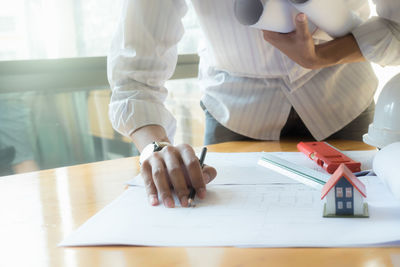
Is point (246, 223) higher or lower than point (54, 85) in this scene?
lower

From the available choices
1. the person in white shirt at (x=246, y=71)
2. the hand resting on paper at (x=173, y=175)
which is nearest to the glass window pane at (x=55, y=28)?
the person in white shirt at (x=246, y=71)

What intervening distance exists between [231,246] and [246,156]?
0.45 meters

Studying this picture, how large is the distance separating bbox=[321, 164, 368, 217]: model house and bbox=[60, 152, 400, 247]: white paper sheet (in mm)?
15

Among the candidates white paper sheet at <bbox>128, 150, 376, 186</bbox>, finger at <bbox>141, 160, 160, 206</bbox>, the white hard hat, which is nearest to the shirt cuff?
white paper sheet at <bbox>128, 150, 376, 186</bbox>

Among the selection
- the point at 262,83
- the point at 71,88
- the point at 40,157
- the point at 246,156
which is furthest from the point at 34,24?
the point at 246,156

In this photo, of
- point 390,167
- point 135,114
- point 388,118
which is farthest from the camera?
point 135,114

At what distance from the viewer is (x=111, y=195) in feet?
2.39

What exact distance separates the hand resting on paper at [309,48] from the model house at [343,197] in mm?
435

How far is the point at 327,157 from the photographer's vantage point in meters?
0.81

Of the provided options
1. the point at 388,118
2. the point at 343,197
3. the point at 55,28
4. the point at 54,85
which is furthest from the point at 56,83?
the point at 343,197

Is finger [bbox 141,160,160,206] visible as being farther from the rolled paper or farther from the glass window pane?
the glass window pane

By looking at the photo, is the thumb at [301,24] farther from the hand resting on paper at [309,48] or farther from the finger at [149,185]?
the finger at [149,185]

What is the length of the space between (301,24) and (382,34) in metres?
0.25

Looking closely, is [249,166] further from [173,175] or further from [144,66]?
[144,66]
